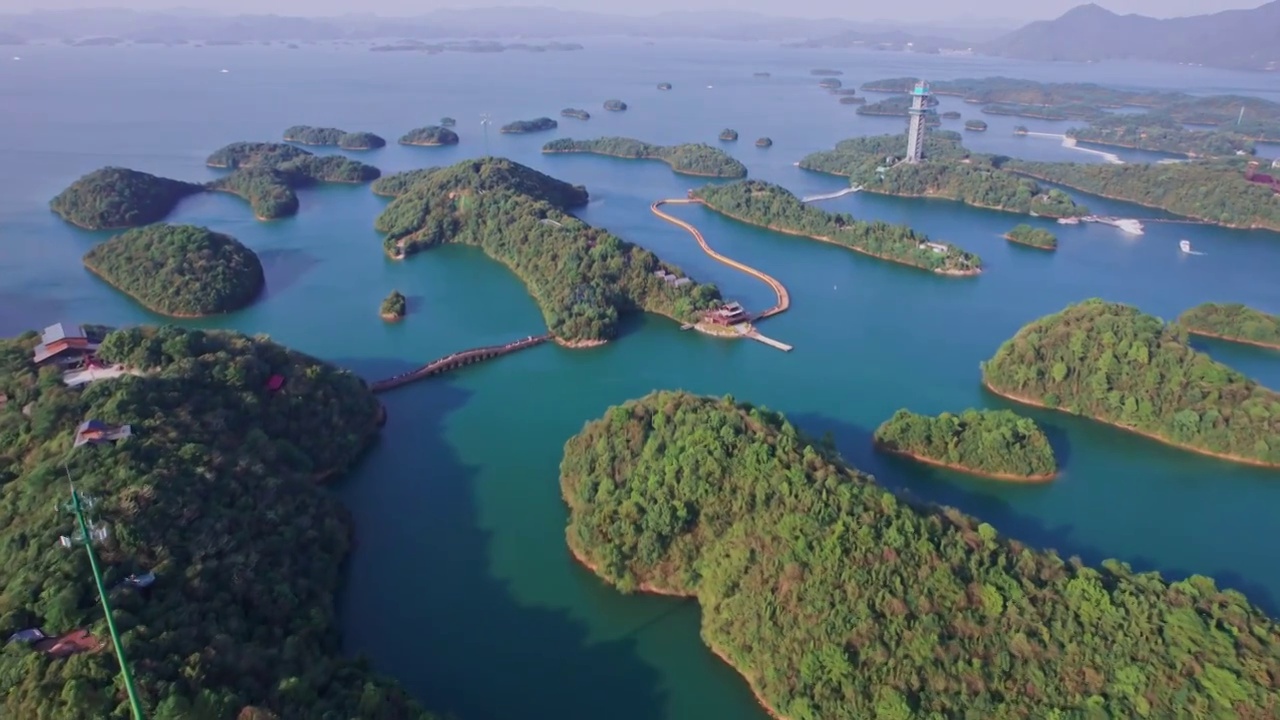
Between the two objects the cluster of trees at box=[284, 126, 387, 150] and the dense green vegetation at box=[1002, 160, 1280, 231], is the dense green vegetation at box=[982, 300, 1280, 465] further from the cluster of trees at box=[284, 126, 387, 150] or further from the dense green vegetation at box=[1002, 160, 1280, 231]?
the cluster of trees at box=[284, 126, 387, 150]

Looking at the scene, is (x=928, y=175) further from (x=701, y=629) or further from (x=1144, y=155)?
(x=701, y=629)

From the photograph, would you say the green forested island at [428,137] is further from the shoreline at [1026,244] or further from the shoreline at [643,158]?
the shoreline at [1026,244]

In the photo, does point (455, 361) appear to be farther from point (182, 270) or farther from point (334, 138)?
point (334, 138)

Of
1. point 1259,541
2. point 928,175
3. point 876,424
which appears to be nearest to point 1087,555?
point 1259,541

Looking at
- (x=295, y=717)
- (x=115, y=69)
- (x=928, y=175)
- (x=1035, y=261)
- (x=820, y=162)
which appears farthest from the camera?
(x=115, y=69)

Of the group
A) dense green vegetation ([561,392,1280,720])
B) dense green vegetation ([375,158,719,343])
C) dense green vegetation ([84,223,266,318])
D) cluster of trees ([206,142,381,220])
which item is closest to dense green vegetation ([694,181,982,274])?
dense green vegetation ([375,158,719,343])

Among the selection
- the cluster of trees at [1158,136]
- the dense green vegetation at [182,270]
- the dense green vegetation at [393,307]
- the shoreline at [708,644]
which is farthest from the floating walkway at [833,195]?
the shoreline at [708,644]
